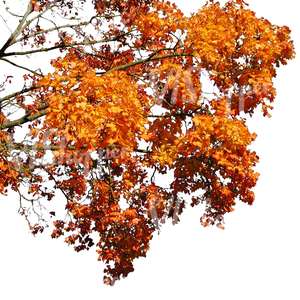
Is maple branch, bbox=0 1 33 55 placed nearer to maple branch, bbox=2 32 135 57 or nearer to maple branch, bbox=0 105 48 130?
maple branch, bbox=2 32 135 57

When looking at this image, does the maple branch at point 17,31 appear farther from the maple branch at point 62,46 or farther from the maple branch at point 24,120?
the maple branch at point 24,120

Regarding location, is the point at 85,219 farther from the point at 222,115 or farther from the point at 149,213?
the point at 222,115

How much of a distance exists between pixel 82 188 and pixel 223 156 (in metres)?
4.29

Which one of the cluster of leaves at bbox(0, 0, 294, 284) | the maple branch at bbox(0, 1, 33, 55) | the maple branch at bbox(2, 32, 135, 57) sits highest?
the maple branch at bbox(0, 1, 33, 55)

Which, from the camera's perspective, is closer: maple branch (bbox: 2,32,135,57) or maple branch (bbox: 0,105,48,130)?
maple branch (bbox: 0,105,48,130)

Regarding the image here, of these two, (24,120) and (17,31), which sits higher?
(17,31)

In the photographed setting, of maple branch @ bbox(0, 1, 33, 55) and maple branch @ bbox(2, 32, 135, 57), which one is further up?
maple branch @ bbox(0, 1, 33, 55)

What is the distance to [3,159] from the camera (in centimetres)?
1242

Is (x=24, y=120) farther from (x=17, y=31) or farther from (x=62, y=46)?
(x=17, y=31)

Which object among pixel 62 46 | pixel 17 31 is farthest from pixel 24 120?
pixel 17 31

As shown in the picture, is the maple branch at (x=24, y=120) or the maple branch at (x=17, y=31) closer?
the maple branch at (x=24, y=120)

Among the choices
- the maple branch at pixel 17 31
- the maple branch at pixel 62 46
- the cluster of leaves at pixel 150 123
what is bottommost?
the cluster of leaves at pixel 150 123

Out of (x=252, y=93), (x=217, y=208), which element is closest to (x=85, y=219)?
(x=217, y=208)

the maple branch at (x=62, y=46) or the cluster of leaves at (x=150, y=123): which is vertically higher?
the maple branch at (x=62, y=46)
